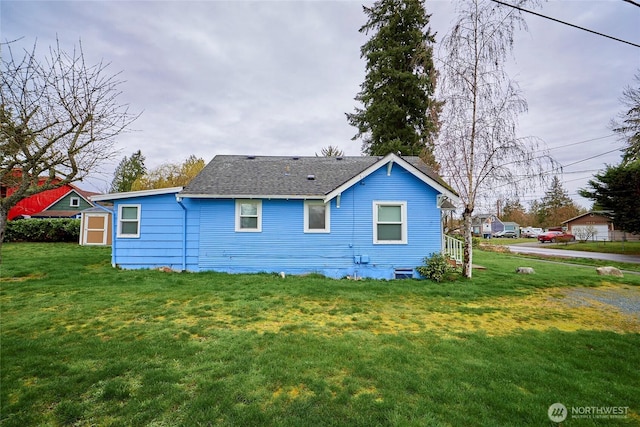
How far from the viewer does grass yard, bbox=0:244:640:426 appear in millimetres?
2842

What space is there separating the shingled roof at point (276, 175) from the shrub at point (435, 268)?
106 inches

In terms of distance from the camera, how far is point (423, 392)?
10.5 ft

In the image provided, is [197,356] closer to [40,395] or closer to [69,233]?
[40,395]

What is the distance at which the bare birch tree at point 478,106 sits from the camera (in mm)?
9516

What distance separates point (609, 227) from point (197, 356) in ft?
184

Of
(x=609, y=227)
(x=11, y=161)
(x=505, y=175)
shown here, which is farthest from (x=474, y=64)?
(x=609, y=227)

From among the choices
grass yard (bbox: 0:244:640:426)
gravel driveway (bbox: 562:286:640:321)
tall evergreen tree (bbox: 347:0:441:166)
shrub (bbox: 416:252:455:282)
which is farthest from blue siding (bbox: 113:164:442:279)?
tall evergreen tree (bbox: 347:0:441:166)

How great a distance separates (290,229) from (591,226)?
43334 mm

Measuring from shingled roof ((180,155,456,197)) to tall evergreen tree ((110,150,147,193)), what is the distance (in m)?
34.3

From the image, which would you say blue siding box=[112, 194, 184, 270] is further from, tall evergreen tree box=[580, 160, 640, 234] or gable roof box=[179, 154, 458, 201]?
tall evergreen tree box=[580, 160, 640, 234]

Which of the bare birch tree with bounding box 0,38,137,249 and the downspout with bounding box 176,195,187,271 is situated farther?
the downspout with bounding box 176,195,187,271

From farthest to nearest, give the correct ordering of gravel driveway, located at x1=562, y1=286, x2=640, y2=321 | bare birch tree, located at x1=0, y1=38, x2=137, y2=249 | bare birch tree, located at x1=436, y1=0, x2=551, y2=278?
bare birch tree, located at x1=436, y1=0, x2=551, y2=278
gravel driveway, located at x1=562, y1=286, x2=640, y2=321
bare birch tree, located at x1=0, y1=38, x2=137, y2=249

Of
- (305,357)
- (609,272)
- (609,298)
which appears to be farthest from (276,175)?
(609,272)

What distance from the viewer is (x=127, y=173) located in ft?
132
